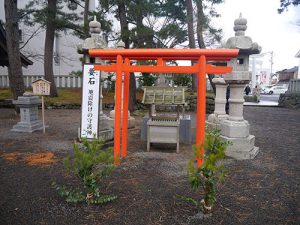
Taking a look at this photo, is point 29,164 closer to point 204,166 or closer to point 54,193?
point 54,193

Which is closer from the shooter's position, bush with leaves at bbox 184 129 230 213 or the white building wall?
bush with leaves at bbox 184 129 230 213

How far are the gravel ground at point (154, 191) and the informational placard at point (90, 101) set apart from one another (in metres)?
0.80

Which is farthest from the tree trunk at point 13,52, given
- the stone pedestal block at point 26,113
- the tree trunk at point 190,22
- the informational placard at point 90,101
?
the tree trunk at point 190,22

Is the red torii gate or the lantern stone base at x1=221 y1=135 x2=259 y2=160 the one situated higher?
the red torii gate

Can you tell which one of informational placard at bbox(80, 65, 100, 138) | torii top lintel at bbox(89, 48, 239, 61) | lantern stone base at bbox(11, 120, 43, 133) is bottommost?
lantern stone base at bbox(11, 120, 43, 133)

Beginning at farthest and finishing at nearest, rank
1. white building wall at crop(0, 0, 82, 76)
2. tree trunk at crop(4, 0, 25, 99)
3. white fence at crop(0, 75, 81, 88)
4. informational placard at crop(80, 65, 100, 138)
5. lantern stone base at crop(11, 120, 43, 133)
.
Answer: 1. white building wall at crop(0, 0, 82, 76)
2. white fence at crop(0, 75, 81, 88)
3. tree trunk at crop(4, 0, 25, 99)
4. lantern stone base at crop(11, 120, 43, 133)
5. informational placard at crop(80, 65, 100, 138)

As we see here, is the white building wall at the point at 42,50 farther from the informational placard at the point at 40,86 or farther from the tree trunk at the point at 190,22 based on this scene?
the informational placard at the point at 40,86

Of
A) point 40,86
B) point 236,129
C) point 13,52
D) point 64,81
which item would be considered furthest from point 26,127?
point 64,81

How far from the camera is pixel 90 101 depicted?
5.35 meters

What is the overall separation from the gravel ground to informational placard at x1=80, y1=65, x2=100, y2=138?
0.80 m

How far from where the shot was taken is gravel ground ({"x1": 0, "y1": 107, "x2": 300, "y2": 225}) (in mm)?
2996

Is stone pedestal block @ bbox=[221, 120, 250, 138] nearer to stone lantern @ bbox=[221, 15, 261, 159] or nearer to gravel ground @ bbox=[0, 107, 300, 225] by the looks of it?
stone lantern @ bbox=[221, 15, 261, 159]

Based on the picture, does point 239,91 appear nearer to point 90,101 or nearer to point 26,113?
point 90,101

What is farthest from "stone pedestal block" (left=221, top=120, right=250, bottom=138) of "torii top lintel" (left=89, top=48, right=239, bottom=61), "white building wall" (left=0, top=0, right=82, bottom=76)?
"white building wall" (left=0, top=0, right=82, bottom=76)
